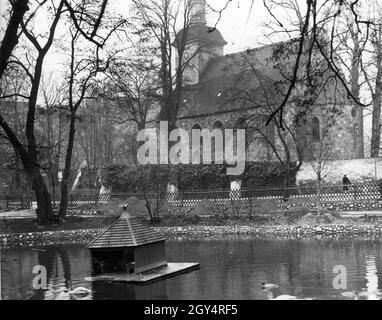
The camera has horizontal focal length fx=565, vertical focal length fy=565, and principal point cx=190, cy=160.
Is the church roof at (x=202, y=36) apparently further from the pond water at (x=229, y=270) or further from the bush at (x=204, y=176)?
the pond water at (x=229, y=270)

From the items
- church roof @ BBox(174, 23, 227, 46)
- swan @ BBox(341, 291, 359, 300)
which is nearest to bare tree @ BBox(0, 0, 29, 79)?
swan @ BBox(341, 291, 359, 300)

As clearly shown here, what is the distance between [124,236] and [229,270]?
245 cm

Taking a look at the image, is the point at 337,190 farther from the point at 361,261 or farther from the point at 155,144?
the point at 155,144

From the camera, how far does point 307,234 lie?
18031mm

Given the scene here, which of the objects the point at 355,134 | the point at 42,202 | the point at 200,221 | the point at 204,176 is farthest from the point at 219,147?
the point at 42,202

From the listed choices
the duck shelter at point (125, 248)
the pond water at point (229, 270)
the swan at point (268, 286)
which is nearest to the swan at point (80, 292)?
the pond water at point (229, 270)

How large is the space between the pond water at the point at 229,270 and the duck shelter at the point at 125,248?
514mm

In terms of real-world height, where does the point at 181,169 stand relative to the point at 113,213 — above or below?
above

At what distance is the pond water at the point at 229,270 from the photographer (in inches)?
342

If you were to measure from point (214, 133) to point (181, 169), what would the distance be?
10.9 m

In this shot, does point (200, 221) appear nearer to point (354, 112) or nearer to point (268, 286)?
point (268, 286)

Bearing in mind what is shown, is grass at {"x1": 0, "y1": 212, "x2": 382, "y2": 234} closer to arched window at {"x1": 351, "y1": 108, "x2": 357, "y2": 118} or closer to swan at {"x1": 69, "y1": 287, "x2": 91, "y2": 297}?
swan at {"x1": 69, "y1": 287, "x2": 91, "y2": 297}

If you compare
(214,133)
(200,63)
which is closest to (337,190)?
(214,133)
